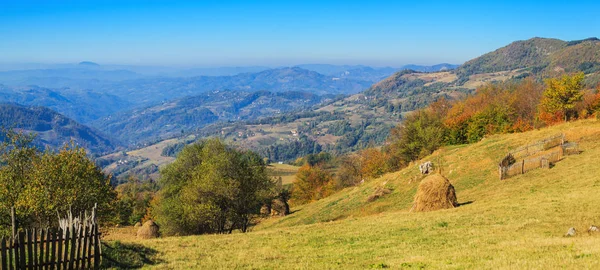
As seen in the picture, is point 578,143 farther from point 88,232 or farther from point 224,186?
point 88,232

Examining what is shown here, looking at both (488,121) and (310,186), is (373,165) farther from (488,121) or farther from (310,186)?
(488,121)

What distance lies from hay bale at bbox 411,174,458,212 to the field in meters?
2.20

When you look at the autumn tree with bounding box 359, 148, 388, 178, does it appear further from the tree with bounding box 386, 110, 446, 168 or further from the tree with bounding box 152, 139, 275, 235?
the tree with bounding box 152, 139, 275, 235

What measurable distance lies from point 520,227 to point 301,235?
13.6 meters

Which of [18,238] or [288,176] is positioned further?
[288,176]

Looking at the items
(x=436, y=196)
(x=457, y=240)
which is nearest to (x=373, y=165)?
(x=436, y=196)

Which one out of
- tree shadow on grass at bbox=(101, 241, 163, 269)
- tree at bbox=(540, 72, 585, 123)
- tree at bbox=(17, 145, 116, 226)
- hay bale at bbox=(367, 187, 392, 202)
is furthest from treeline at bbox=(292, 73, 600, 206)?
tree at bbox=(17, 145, 116, 226)

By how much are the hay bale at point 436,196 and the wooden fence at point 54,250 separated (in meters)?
26.2

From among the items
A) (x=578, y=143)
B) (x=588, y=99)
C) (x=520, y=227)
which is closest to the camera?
(x=520, y=227)

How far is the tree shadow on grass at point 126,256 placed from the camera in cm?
1808

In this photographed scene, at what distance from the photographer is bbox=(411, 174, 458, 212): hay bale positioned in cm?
3381

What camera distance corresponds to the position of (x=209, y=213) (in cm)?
4047

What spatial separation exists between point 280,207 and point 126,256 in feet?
172

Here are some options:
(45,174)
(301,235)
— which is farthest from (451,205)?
(45,174)
